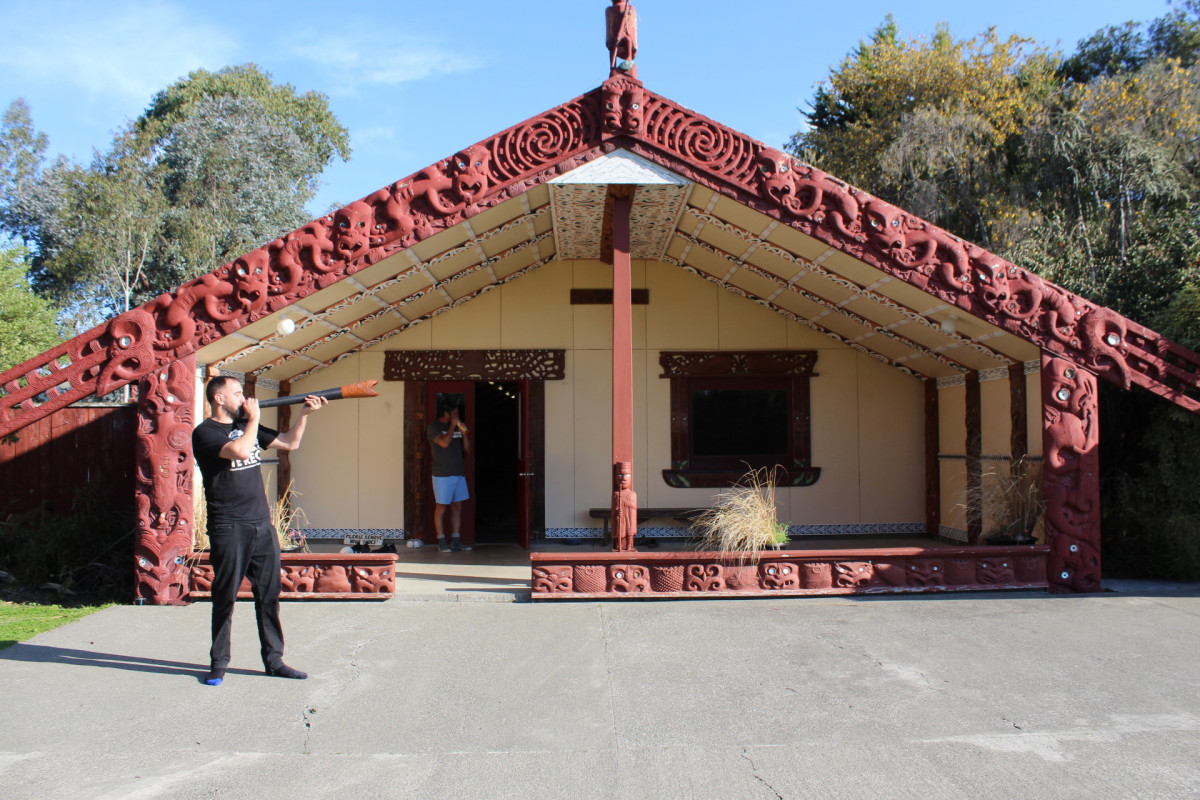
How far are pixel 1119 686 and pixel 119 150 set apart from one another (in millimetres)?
22792

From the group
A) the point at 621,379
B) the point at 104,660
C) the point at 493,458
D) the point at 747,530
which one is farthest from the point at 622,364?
the point at 493,458

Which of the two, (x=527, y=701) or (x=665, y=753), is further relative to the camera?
(x=527, y=701)

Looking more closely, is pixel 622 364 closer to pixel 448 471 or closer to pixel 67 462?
pixel 448 471

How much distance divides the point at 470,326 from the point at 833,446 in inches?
177

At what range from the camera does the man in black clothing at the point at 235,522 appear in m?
4.24

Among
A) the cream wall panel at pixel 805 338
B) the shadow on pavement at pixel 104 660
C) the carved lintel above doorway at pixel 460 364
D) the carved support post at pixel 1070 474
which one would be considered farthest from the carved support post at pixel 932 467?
the shadow on pavement at pixel 104 660

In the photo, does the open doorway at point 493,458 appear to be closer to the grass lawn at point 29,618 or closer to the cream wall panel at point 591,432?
the cream wall panel at point 591,432

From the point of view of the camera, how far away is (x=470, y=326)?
941 centimetres

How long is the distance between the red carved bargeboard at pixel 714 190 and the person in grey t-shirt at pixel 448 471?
292 cm

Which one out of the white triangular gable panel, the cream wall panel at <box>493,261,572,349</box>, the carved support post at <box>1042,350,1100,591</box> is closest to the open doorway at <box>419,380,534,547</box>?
the cream wall panel at <box>493,261,572,349</box>

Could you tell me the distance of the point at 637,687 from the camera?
4254 millimetres

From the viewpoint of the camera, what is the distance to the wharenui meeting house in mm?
6180

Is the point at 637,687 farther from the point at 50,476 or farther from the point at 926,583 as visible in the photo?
the point at 50,476

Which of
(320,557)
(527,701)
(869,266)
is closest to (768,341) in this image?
(869,266)
